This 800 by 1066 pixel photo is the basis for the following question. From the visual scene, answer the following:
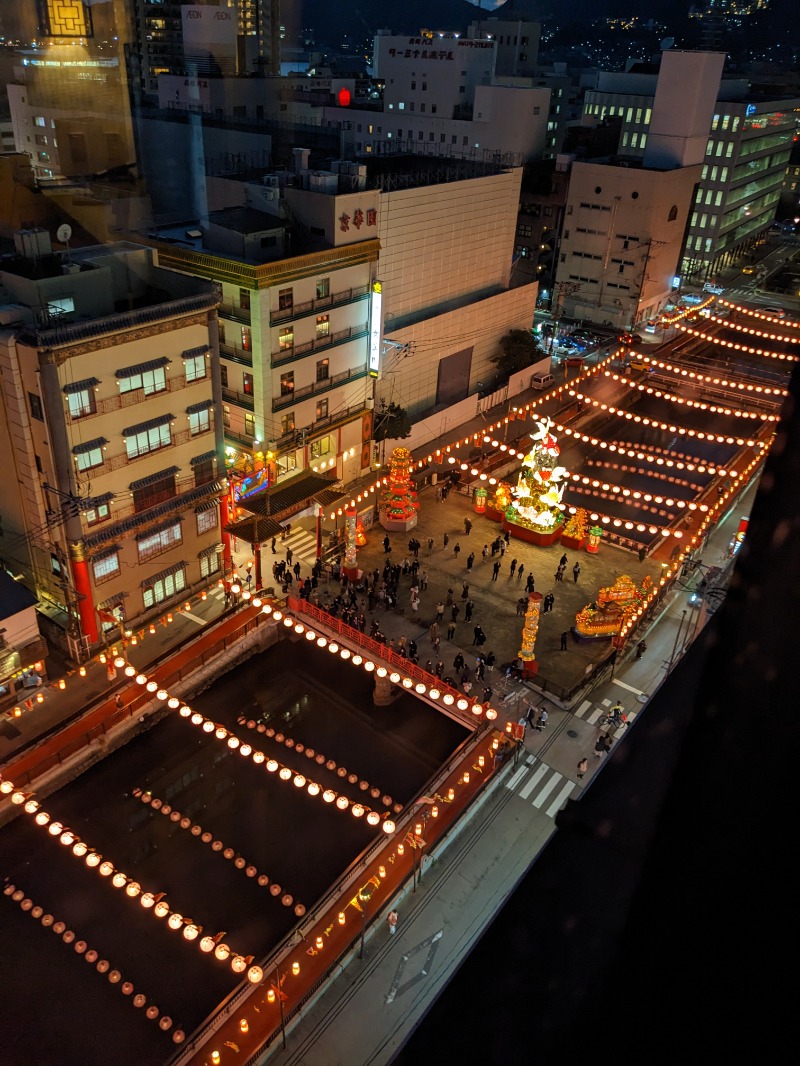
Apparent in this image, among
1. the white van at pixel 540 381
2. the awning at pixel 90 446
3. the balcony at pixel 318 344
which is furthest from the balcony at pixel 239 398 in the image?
the white van at pixel 540 381

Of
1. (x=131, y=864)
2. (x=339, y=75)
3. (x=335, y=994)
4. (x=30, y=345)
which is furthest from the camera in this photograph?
(x=339, y=75)

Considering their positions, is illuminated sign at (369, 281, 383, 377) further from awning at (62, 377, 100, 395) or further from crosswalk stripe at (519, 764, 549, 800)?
crosswalk stripe at (519, 764, 549, 800)

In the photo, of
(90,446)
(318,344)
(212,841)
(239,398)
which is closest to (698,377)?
(318,344)

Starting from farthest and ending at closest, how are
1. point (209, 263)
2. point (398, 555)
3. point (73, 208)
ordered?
point (73, 208) < point (398, 555) < point (209, 263)

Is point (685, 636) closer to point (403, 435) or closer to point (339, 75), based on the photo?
point (403, 435)

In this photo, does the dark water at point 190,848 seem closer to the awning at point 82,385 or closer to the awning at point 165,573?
the awning at point 165,573

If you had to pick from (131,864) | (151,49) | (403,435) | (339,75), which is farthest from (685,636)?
(339,75)

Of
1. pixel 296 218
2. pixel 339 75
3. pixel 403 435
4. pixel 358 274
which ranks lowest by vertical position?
pixel 403 435
